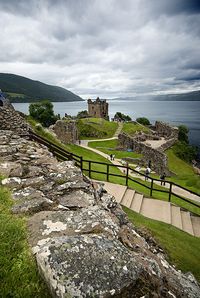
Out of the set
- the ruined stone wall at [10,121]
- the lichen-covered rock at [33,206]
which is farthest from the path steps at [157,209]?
the lichen-covered rock at [33,206]

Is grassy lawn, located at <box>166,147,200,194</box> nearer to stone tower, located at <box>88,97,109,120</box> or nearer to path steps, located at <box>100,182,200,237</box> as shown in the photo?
path steps, located at <box>100,182,200,237</box>

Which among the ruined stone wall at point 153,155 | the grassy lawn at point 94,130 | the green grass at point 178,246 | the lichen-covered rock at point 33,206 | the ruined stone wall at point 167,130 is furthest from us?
the ruined stone wall at point 167,130

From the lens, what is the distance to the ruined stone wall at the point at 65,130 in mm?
47406

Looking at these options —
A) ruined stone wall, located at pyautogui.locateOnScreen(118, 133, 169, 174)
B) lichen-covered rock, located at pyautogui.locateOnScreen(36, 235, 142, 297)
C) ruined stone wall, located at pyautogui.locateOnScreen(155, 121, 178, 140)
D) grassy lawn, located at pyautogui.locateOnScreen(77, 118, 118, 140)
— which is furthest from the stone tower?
lichen-covered rock, located at pyautogui.locateOnScreen(36, 235, 142, 297)

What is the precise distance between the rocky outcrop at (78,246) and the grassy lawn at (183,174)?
22810 mm

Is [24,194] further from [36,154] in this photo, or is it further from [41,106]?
[41,106]

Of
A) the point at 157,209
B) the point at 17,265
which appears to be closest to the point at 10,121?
the point at 157,209

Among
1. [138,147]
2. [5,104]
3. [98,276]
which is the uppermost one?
[5,104]

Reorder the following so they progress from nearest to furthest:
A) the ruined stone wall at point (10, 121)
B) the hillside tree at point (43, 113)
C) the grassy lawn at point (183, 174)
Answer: the ruined stone wall at point (10, 121), the grassy lawn at point (183, 174), the hillside tree at point (43, 113)

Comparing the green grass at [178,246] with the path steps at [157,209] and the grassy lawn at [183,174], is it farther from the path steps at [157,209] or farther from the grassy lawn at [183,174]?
the grassy lawn at [183,174]

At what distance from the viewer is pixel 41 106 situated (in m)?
90.3

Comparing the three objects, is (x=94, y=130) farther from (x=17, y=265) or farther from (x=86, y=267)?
(x=86, y=267)

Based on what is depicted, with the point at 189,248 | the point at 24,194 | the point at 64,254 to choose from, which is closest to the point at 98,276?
the point at 64,254

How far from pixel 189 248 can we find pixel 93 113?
93.8 metres
